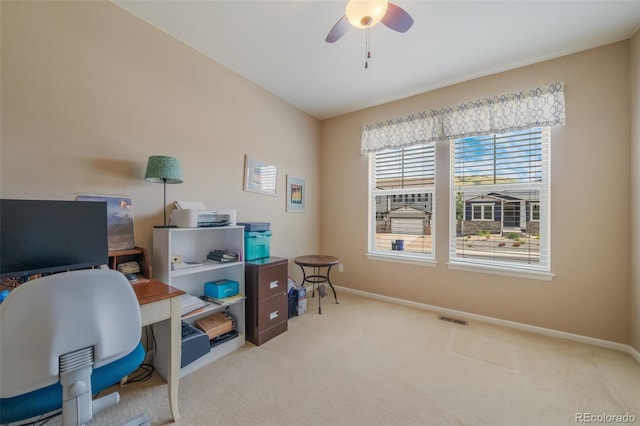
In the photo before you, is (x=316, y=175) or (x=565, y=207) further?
(x=316, y=175)

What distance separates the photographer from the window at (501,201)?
2.50 metres

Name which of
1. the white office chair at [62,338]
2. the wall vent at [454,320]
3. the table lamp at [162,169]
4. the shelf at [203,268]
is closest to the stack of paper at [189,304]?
the shelf at [203,268]

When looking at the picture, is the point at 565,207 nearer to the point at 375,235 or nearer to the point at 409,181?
the point at 409,181

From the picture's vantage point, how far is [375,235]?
11.7 feet

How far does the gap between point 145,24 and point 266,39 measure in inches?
38.2

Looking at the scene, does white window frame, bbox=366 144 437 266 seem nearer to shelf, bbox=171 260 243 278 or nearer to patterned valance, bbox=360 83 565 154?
patterned valance, bbox=360 83 565 154

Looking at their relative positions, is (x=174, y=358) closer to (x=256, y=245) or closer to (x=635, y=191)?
(x=256, y=245)

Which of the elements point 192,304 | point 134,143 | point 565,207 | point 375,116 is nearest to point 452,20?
point 375,116

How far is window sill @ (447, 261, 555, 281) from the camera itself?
243 centimetres

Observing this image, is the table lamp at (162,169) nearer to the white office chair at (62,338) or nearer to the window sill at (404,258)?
the white office chair at (62,338)

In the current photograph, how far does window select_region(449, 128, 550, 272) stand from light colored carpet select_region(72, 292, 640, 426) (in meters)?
0.81

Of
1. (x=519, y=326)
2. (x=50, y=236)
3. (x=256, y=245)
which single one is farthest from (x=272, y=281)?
(x=519, y=326)

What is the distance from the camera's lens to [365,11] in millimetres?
1512

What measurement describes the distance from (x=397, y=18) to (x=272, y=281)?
7.62 feet
